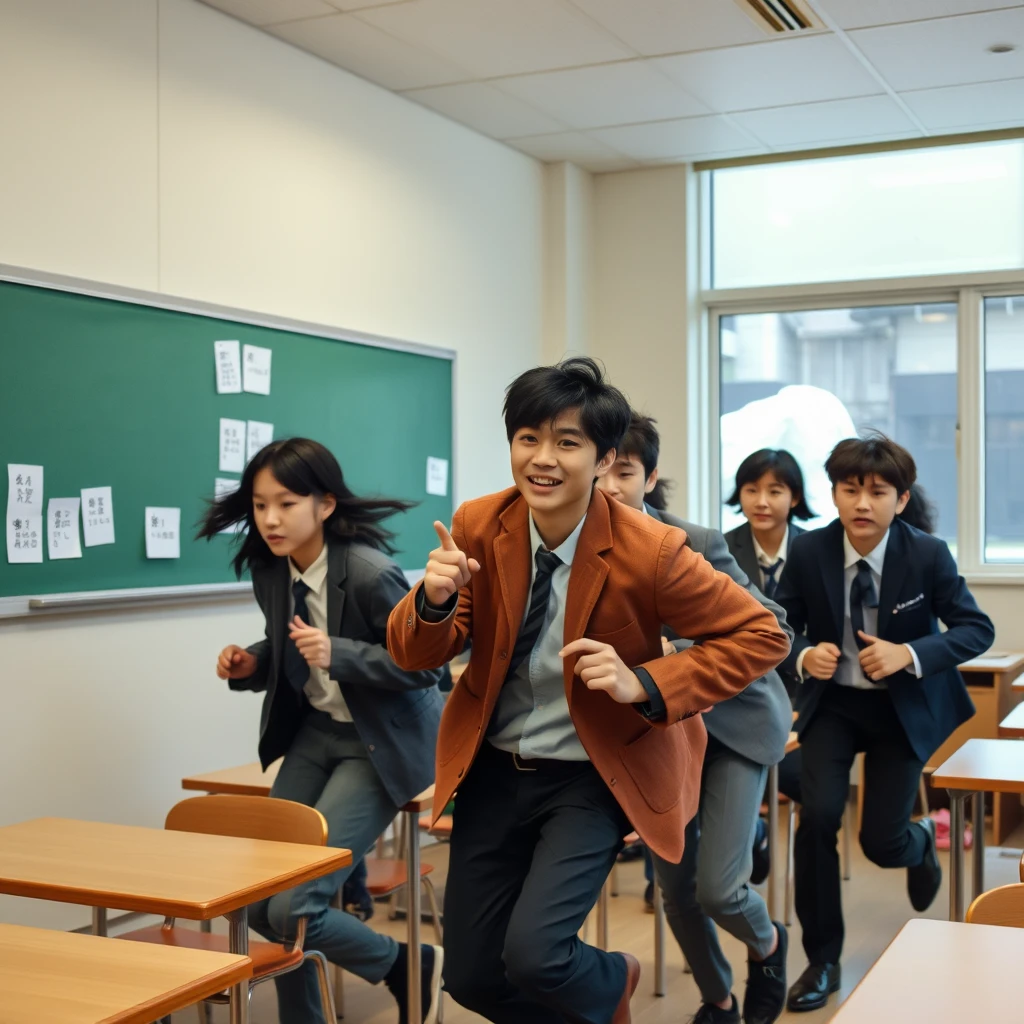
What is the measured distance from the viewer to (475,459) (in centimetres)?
593

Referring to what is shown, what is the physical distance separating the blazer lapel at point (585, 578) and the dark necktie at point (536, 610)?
48mm

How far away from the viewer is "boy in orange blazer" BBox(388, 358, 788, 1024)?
2.31 m

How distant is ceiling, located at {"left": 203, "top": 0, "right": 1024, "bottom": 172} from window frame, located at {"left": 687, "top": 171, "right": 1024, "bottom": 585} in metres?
0.68

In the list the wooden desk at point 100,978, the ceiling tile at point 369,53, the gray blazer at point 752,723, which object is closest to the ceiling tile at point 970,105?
the ceiling tile at point 369,53

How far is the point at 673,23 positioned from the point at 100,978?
3926 millimetres

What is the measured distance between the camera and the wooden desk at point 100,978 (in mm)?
1526

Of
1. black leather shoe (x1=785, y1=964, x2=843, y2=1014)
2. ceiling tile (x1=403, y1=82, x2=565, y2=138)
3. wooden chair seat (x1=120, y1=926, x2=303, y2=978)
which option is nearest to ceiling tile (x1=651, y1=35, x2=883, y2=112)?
ceiling tile (x1=403, y1=82, x2=565, y2=138)

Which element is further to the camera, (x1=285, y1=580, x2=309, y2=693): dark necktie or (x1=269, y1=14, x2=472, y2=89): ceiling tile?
(x1=269, y1=14, x2=472, y2=89): ceiling tile

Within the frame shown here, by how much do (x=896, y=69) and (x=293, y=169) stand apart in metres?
2.40

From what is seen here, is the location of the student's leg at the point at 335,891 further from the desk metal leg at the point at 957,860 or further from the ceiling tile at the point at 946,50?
the ceiling tile at the point at 946,50

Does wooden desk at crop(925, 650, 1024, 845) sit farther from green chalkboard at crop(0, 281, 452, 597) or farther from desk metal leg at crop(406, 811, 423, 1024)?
desk metal leg at crop(406, 811, 423, 1024)

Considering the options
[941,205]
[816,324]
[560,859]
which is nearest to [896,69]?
[941,205]

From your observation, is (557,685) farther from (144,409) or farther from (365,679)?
(144,409)

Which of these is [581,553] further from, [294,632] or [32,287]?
[32,287]
